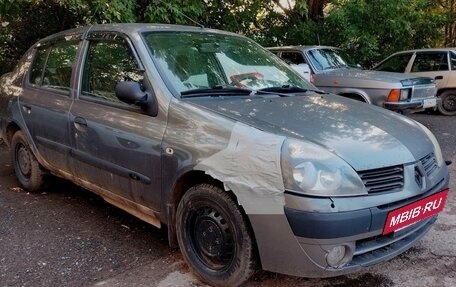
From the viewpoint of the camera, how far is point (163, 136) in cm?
319

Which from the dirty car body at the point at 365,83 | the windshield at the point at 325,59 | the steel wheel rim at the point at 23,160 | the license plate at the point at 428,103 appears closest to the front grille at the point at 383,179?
the steel wheel rim at the point at 23,160

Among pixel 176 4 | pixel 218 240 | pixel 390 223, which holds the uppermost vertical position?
pixel 176 4

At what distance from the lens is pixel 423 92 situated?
8734 mm

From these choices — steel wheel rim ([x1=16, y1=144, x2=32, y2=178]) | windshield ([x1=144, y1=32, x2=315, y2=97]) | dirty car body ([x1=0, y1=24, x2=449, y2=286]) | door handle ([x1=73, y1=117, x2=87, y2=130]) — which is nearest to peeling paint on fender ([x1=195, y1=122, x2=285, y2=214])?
dirty car body ([x1=0, y1=24, x2=449, y2=286])

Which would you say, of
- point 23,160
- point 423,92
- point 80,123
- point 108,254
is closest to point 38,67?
point 23,160

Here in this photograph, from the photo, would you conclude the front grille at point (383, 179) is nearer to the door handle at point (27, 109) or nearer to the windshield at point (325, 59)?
the door handle at point (27, 109)

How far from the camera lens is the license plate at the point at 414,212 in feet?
8.93

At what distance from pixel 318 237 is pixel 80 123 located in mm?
2295

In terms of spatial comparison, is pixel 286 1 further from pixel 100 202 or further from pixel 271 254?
pixel 271 254

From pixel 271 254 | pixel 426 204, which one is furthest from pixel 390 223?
pixel 271 254

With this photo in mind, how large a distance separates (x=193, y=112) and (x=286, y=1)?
11.2 metres

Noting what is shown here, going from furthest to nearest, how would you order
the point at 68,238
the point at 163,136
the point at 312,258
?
the point at 68,238
the point at 163,136
the point at 312,258

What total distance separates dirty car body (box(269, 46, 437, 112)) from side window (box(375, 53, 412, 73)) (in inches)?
87.8

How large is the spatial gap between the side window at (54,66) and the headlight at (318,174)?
2470mm
